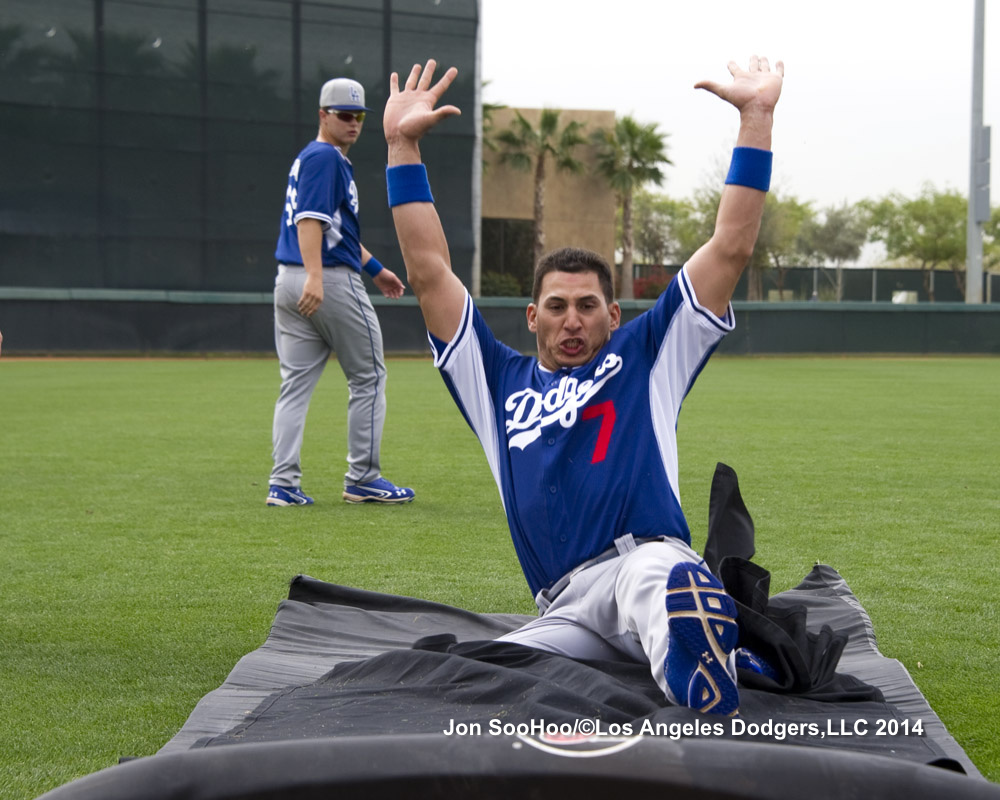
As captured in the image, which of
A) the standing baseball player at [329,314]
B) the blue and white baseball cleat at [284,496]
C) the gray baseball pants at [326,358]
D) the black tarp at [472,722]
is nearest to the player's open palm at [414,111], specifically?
the black tarp at [472,722]

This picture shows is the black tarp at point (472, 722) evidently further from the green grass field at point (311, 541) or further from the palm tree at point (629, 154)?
the palm tree at point (629, 154)

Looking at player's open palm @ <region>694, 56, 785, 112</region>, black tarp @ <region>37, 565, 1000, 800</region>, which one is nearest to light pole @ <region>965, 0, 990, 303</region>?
black tarp @ <region>37, 565, 1000, 800</region>

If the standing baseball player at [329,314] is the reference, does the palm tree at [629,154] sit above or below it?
above

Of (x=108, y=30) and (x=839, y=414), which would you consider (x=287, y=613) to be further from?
(x=108, y=30)

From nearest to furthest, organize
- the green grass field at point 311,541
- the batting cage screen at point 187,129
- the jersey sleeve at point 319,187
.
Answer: the green grass field at point 311,541 → the jersey sleeve at point 319,187 → the batting cage screen at point 187,129

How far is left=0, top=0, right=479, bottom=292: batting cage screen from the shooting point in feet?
81.3

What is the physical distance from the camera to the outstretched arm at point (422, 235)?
3.24m

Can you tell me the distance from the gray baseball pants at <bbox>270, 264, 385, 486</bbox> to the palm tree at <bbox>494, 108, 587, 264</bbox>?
123 ft

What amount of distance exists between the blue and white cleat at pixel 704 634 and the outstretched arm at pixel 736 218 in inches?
37.3

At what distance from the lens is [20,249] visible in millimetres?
24594

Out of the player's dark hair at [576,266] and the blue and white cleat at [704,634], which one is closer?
the blue and white cleat at [704,634]

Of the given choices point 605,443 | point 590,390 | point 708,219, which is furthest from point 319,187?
point 708,219

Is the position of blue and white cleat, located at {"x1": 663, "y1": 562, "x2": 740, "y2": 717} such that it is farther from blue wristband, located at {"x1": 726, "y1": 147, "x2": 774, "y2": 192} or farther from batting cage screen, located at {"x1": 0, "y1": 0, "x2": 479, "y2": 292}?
batting cage screen, located at {"x1": 0, "y1": 0, "x2": 479, "y2": 292}

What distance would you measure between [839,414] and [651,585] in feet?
31.4
